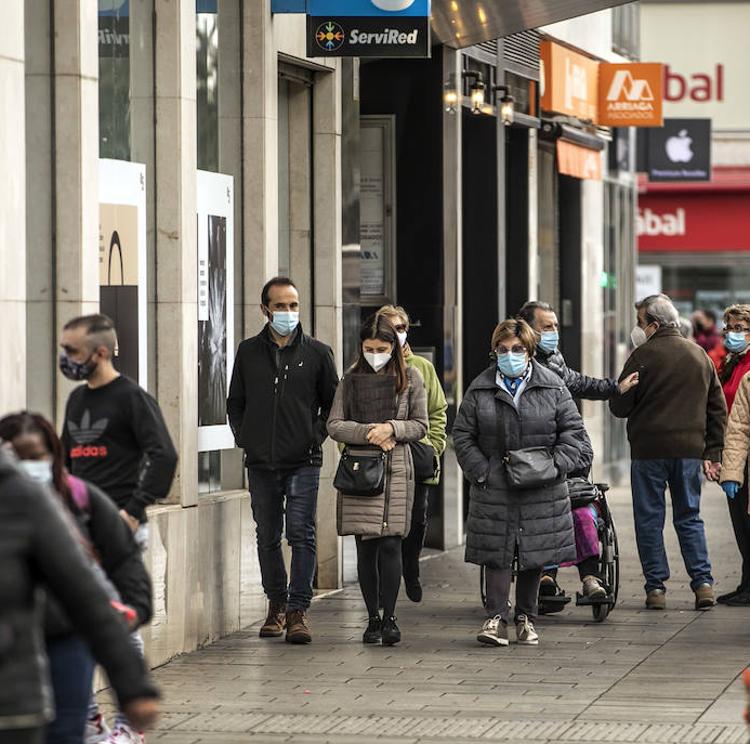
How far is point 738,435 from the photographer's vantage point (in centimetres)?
1127

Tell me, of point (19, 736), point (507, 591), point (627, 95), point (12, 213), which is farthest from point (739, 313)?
point (627, 95)

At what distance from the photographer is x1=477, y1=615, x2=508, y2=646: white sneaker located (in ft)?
34.6

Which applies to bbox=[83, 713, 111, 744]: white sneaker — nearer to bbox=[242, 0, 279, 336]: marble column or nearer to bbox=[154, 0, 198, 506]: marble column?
bbox=[154, 0, 198, 506]: marble column

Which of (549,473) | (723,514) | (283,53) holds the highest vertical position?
(283,53)

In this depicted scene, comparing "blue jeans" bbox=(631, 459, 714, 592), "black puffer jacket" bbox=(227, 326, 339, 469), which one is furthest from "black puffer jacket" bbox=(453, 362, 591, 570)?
"blue jeans" bbox=(631, 459, 714, 592)

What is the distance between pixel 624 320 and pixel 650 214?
1403 centimetres

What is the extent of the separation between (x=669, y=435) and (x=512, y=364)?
77.3 inches

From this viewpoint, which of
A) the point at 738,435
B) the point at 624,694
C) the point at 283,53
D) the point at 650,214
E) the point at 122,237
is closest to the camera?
the point at 624,694

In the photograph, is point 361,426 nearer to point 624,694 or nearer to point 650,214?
point 624,694

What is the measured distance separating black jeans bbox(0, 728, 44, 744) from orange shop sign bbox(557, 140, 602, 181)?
52.2 ft

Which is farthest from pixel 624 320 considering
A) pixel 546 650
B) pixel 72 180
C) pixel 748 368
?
pixel 72 180

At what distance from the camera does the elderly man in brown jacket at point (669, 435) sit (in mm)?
12109

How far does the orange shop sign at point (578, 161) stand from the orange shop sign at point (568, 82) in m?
0.32

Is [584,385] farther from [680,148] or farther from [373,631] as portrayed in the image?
[680,148]
